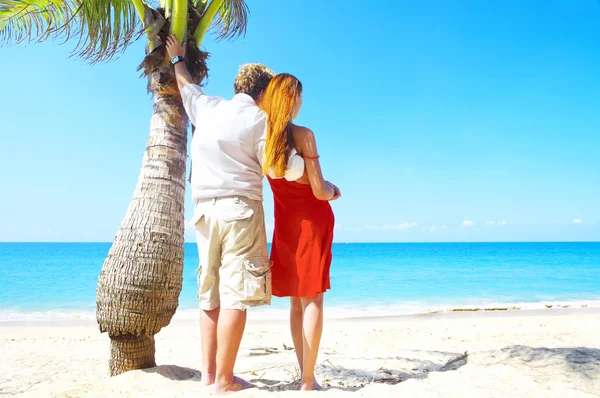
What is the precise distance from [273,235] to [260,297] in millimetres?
514

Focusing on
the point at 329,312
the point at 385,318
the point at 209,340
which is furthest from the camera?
the point at 329,312

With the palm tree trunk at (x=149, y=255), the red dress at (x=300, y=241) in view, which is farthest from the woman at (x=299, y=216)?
the palm tree trunk at (x=149, y=255)

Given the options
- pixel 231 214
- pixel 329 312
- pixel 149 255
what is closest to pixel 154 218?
pixel 149 255

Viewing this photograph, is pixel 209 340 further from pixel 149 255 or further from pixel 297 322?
pixel 149 255

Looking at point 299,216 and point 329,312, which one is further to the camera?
point 329,312

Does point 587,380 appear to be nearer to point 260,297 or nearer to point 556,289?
point 260,297

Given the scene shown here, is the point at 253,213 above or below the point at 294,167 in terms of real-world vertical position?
below

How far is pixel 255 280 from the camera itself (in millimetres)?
2633

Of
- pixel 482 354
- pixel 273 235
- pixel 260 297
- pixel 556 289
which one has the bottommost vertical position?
pixel 556 289

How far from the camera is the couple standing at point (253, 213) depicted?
2.65 m

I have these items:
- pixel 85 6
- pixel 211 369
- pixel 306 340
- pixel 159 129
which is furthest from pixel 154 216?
pixel 85 6

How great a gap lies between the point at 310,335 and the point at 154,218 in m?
1.71

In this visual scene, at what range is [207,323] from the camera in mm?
2869

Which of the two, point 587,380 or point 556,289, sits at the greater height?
point 587,380
